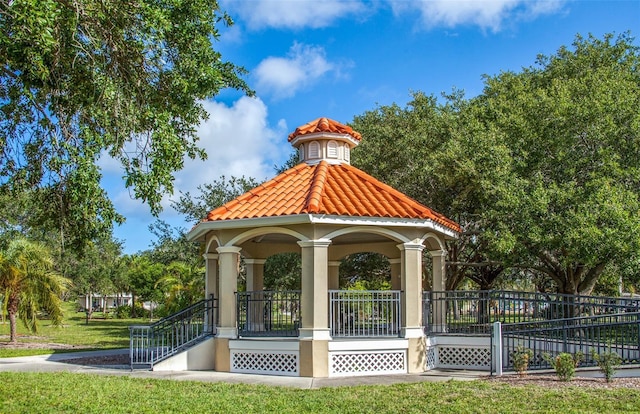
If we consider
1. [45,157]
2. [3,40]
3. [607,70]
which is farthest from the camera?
[607,70]

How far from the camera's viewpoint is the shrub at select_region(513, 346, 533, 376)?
1316 centimetres

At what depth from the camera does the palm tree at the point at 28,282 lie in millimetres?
23391

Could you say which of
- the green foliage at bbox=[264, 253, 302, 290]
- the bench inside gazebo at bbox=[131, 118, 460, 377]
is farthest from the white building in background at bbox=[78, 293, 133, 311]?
the bench inside gazebo at bbox=[131, 118, 460, 377]

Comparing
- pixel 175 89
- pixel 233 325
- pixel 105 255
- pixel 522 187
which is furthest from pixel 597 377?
pixel 105 255

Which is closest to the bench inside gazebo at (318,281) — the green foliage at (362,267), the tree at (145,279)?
the green foliage at (362,267)

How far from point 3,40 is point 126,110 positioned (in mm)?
2358

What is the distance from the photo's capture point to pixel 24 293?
23750 mm

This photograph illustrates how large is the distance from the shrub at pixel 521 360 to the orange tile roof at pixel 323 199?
3914 millimetres

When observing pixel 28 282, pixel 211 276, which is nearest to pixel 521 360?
pixel 211 276

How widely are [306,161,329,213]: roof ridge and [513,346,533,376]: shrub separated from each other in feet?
17.8

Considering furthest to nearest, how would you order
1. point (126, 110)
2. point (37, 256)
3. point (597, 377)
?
point (37, 256)
point (597, 377)
point (126, 110)

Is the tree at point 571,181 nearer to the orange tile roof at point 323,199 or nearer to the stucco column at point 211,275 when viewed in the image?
the orange tile roof at point 323,199

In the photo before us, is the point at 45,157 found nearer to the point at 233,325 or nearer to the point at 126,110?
the point at 126,110

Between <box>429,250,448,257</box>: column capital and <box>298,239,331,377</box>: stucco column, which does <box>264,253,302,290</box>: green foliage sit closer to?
<box>429,250,448,257</box>: column capital
